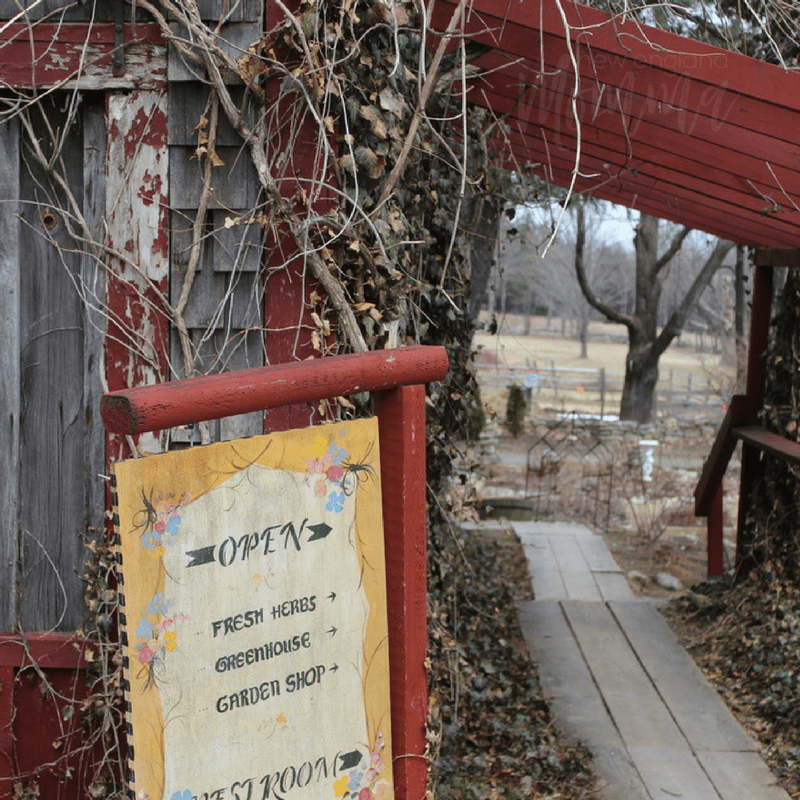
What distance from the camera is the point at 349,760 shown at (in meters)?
2.13

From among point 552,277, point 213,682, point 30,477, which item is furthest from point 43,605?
point 552,277

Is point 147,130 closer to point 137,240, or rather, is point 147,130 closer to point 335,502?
point 137,240

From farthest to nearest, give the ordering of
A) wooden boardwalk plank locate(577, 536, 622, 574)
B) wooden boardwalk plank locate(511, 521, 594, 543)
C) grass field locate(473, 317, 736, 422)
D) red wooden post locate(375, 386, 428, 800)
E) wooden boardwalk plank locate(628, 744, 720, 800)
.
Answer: grass field locate(473, 317, 736, 422), wooden boardwalk plank locate(511, 521, 594, 543), wooden boardwalk plank locate(577, 536, 622, 574), wooden boardwalk plank locate(628, 744, 720, 800), red wooden post locate(375, 386, 428, 800)

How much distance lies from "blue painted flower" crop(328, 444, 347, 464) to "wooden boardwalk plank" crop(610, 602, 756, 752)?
11.2 feet

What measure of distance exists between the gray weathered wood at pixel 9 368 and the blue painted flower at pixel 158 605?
1.82 meters

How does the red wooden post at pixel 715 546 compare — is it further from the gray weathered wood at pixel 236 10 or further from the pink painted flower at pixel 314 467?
the pink painted flower at pixel 314 467

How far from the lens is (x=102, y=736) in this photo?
3328 mm

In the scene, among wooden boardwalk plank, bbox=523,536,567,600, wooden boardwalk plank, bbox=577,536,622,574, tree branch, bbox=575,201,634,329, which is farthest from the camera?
tree branch, bbox=575,201,634,329

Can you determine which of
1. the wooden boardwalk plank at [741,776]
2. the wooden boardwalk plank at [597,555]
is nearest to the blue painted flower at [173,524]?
the wooden boardwalk plank at [741,776]

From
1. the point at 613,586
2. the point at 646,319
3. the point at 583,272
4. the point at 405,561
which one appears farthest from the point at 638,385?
the point at 405,561

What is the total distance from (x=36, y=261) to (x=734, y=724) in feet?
13.2

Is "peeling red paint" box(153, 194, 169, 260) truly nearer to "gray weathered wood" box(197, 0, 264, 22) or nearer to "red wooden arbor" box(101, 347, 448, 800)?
"gray weathered wood" box(197, 0, 264, 22)

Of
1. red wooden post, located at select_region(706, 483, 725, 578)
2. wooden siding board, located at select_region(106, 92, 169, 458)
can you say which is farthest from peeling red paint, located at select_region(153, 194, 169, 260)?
red wooden post, located at select_region(706, 483, 725, 578)

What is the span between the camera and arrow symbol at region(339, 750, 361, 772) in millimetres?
2119
